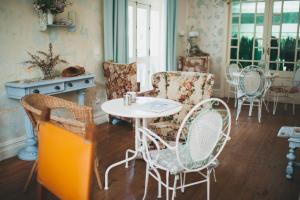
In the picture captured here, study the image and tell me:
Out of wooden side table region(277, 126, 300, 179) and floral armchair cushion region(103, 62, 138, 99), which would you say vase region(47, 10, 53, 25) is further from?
wooden side table region(277, 126, 300, 179)

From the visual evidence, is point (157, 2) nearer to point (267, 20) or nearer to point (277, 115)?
point (267, 20)

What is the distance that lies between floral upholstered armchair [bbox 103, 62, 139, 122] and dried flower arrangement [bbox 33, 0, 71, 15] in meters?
1.07

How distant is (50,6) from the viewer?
11.3ft

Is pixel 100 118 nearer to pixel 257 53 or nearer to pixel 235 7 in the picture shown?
pixel 257 53

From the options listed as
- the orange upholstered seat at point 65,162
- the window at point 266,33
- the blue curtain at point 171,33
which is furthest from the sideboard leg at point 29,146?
the window at point 266,33

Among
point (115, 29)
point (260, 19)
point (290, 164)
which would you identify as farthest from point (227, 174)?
point (260, 19)

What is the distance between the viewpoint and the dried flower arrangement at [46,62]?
3508mm

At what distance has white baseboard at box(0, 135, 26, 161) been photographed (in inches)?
129

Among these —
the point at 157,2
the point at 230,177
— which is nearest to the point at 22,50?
the point at 230,177

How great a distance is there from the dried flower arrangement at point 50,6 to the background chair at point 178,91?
1386 mm

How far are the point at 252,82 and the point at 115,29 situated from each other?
7.40 feet

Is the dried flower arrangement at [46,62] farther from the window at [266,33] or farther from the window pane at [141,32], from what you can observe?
the window at [266,33]

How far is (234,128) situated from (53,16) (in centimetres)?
295

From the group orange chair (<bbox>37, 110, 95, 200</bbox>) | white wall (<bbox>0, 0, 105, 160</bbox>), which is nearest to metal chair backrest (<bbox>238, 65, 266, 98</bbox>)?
white wall (<bbox>0, 0, 105, 160</bbox>)
